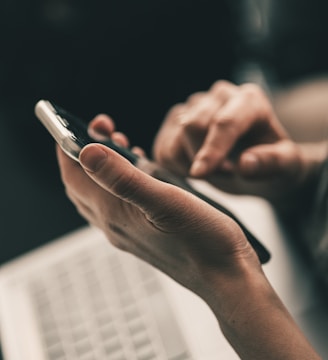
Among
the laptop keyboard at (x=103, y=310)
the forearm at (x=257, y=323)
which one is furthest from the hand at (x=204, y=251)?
the laptop keyboard at (x=103, y=310)

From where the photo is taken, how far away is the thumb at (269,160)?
1.77ft

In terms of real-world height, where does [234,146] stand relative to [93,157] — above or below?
below

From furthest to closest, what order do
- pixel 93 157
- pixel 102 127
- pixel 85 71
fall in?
pixel 85 71 < pixel 102 127 < pixel 93 157

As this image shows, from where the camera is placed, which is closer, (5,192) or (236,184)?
(236,184)

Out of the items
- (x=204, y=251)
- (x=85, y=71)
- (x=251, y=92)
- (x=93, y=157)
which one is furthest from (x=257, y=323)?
(x=85, y=71)

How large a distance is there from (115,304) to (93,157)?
0.84 ft

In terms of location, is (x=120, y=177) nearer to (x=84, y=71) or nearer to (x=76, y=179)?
(x=76, y=179)

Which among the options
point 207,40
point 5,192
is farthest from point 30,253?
point 207,40

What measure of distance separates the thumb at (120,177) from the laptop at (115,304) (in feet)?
0.60

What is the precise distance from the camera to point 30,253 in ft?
2.05

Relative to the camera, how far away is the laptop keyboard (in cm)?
49

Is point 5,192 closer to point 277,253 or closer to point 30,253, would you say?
point 30,253

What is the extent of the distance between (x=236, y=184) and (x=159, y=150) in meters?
0.10

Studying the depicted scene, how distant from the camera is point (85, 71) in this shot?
27.4 inches
